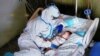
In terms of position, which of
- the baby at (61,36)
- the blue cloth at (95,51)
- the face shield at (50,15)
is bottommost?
the blue cloth at (95,51)

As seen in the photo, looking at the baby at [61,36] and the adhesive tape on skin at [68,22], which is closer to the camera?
the baby at [61,36]

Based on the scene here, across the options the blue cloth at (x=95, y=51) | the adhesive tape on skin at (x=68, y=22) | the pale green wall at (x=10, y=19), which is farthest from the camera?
the pale green wall at (x=10, y=19)

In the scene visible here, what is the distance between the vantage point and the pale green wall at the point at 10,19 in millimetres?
2346

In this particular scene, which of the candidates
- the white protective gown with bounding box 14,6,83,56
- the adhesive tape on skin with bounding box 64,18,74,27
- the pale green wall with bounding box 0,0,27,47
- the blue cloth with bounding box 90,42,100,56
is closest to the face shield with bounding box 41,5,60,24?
the white protective gown with bounding box 14,6,83,56

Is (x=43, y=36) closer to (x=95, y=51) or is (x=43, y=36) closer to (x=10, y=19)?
(x=95, y=51)

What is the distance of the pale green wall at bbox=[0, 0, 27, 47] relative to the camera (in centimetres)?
235

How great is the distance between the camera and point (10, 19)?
246 cm

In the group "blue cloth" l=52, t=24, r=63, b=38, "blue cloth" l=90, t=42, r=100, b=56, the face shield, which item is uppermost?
the face shield

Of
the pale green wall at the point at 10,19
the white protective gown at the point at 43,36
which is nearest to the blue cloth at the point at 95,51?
the white protective gown at the point at 43,36

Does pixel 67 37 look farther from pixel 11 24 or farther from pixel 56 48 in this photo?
pixel 11 24

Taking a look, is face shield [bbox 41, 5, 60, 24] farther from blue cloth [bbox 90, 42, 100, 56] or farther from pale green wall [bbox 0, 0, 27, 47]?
pale green wall [bbox 0, 0, 27, 47]

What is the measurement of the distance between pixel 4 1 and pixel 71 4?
81 centimetres

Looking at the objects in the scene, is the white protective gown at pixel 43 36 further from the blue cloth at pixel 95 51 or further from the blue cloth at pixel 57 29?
the blue cloth at pixel 95 51

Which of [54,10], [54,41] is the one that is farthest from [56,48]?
[54,10]
